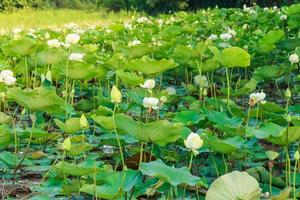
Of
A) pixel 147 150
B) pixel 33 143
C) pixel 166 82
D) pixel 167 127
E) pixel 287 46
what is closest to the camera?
pixel 167 127

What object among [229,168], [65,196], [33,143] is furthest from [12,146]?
[229,168]

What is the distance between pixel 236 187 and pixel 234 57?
997 millimetres

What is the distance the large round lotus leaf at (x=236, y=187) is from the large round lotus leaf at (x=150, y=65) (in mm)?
1129

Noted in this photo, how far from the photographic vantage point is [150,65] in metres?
2.17

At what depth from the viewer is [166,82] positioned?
3432 millimetres

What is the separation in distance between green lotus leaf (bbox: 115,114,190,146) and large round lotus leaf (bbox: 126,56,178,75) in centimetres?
78

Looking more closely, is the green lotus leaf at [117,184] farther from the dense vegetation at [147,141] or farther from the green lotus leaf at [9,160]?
the green lotus leaf at [9,160]

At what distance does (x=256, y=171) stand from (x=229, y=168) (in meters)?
0.10

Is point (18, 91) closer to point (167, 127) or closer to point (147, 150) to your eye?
point (147, 150)

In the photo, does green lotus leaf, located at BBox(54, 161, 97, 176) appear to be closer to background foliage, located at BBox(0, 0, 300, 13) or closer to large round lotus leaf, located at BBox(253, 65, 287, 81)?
large round lotus leaf, located at BBox(253, 65, 287, 81)

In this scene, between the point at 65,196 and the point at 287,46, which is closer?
the point at 65,196

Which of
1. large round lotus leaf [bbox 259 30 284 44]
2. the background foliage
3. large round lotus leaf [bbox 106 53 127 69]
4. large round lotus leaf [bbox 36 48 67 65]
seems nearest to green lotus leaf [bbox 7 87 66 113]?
large round lotus leaf [bbox 36 48 67 65]

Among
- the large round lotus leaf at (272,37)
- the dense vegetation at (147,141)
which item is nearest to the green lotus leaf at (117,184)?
the dense vegetation at (147,141)

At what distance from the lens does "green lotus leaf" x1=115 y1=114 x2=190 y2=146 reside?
1.31 metres
